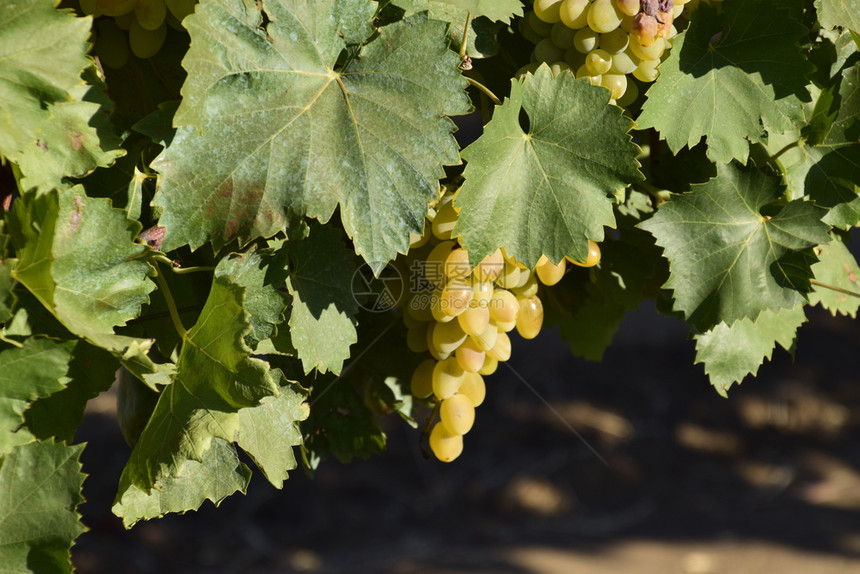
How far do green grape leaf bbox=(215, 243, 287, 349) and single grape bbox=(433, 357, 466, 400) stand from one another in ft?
0.66

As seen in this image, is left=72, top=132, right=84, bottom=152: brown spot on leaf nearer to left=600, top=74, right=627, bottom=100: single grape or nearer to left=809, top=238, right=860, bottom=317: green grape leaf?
left=600, top=74, right=627, bottom=100: single grape

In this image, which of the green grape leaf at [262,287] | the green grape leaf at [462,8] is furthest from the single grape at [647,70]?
the green grape leaf at [262,287]

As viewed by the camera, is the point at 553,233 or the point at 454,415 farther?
the point at 454,415

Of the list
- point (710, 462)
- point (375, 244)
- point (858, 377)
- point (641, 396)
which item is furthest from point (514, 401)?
point (375, 244)

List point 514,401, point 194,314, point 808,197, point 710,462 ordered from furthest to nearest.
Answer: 1. point 514,401
2. point 710,462
3. point 808,197
4. point 194,314

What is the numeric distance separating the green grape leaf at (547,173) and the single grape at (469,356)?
153 mm

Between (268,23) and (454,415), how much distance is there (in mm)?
383

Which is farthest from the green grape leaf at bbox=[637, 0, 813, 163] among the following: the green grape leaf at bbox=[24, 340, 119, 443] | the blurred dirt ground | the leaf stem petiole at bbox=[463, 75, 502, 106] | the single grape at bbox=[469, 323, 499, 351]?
the blurred dirt ground

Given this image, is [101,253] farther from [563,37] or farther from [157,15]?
[563,37]

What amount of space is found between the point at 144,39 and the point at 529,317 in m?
0.40

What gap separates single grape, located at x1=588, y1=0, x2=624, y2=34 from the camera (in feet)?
2.03

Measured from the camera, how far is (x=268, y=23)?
1.78ft

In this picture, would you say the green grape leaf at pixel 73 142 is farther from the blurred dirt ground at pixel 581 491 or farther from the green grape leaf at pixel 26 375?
the blurred dirt ground at pixel 581 491

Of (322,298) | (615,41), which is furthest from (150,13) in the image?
(615,41)
